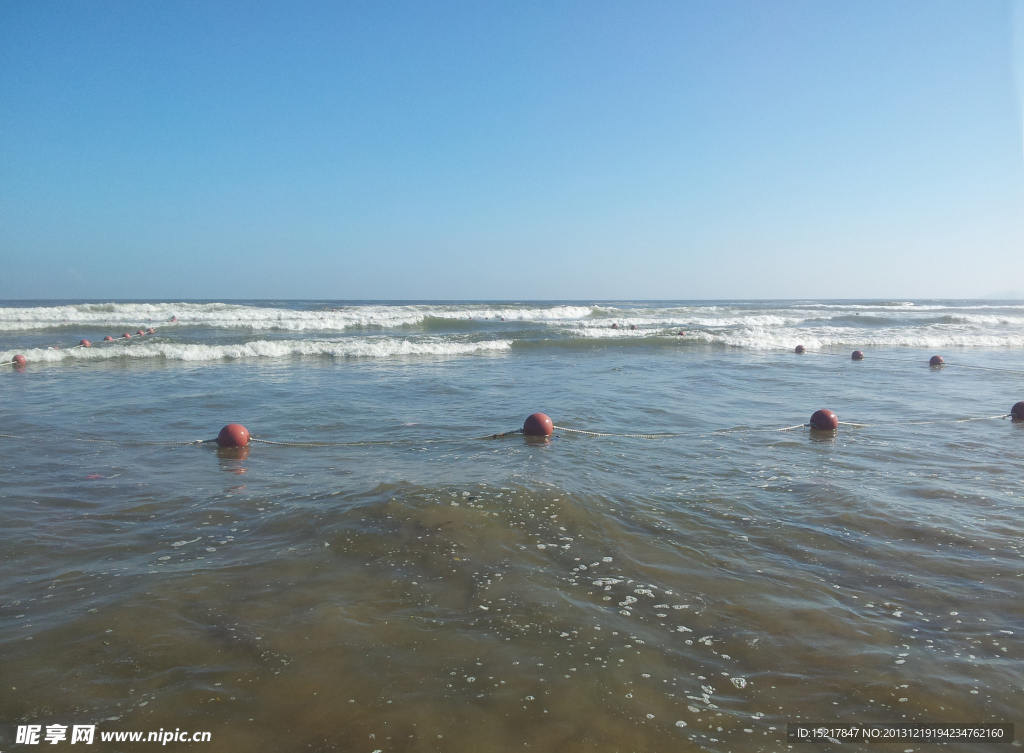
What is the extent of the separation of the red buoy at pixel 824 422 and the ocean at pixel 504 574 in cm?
15

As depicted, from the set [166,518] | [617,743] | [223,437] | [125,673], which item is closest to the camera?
[617,743]

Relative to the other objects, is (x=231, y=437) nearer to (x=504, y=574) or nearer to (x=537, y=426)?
(x=537, y=426)

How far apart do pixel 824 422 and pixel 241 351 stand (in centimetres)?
1874

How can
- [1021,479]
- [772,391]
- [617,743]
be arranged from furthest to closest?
[772,391] → [1021,479] → [617,743]

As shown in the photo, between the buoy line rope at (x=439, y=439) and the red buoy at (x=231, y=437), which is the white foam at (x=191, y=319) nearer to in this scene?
the buoy line rope at (x=439, y=439)

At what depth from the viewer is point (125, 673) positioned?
3516mm

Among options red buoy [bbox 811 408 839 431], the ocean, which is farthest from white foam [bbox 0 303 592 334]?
red buoy [bbox 811 408 839 431]

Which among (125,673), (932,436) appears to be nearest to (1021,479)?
(932,436)

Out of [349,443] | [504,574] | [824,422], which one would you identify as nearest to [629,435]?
[824,422]

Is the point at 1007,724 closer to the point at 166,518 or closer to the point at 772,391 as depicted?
the point at 166,518

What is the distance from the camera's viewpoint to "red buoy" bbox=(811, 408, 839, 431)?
32.5ft

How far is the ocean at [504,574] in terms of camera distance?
3268mm

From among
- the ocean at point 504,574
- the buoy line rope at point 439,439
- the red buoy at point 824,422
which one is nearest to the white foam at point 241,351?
the ocean at point 504,574

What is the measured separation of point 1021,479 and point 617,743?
7.46 m
